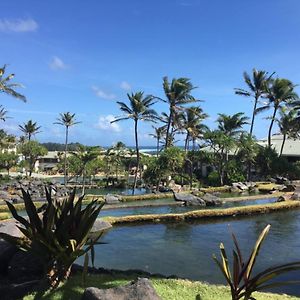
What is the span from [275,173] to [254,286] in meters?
41.5

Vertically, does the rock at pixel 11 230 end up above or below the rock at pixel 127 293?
above

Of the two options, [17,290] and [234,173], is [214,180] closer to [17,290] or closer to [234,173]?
[234,173]

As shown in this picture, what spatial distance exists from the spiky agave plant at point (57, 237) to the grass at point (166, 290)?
0.31 m

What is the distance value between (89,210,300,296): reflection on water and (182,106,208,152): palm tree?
30.2m

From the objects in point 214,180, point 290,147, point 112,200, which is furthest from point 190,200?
point 290,147

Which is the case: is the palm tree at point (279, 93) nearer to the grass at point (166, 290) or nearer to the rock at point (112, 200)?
the rock at point (112, 200)

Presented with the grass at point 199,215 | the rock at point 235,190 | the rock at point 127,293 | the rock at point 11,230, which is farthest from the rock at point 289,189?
the rock at point 127,293

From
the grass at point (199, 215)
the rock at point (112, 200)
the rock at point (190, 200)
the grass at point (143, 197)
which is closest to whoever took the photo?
the grass at point (199, 215)

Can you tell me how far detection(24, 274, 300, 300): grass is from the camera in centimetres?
675

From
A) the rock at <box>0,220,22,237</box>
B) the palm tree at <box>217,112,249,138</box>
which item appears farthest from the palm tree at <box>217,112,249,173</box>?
the rock at <box>0,220,22,237</box>

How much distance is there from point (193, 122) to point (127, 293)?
148ft

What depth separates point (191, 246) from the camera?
46.5 feet

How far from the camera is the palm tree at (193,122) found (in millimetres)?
49781

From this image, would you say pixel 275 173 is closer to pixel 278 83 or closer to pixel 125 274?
pixel 278 83
